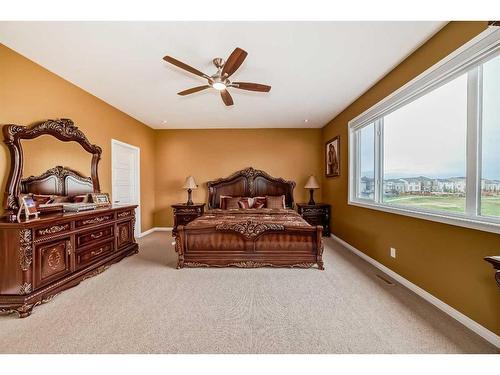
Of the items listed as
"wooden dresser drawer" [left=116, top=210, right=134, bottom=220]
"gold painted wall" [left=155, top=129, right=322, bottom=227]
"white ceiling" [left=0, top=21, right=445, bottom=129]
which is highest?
"white ceiling" [left=0, top=21, right=445, bottom=129]

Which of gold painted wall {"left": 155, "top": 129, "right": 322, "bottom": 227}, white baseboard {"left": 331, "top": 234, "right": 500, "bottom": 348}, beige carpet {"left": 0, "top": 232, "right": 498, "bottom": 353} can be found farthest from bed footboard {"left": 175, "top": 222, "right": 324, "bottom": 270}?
gold painted wall {"left": 155, "top": 129, "right": 322, "bottom": 227}

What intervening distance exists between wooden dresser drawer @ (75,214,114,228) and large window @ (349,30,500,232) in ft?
12.5

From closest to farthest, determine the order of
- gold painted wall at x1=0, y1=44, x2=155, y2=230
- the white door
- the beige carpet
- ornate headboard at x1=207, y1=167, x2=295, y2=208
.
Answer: the beige carpet
gold painted wall at x1=0, y1=44, x2=155, y2=230
the white door
ornate headboard at x1=207, y1=167, x2=295, y2=208

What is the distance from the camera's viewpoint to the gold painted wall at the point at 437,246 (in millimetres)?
1638

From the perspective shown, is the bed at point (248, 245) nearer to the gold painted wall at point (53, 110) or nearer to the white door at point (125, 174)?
the gold painted wall at point (53, 110)

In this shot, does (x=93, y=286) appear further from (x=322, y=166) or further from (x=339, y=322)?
(x=322, y=166)

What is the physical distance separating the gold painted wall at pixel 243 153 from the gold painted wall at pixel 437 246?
2004 millimetres

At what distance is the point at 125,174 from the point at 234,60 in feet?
11.9

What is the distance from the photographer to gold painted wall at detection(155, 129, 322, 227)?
5395mm

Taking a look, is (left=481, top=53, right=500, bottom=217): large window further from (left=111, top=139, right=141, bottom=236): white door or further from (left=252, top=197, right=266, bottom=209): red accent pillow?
(left=111, top=139, right=141, bottom=236): white door

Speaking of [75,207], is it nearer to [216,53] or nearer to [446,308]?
[216,53]

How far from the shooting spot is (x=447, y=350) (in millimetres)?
1506

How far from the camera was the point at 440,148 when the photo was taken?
2.15m
